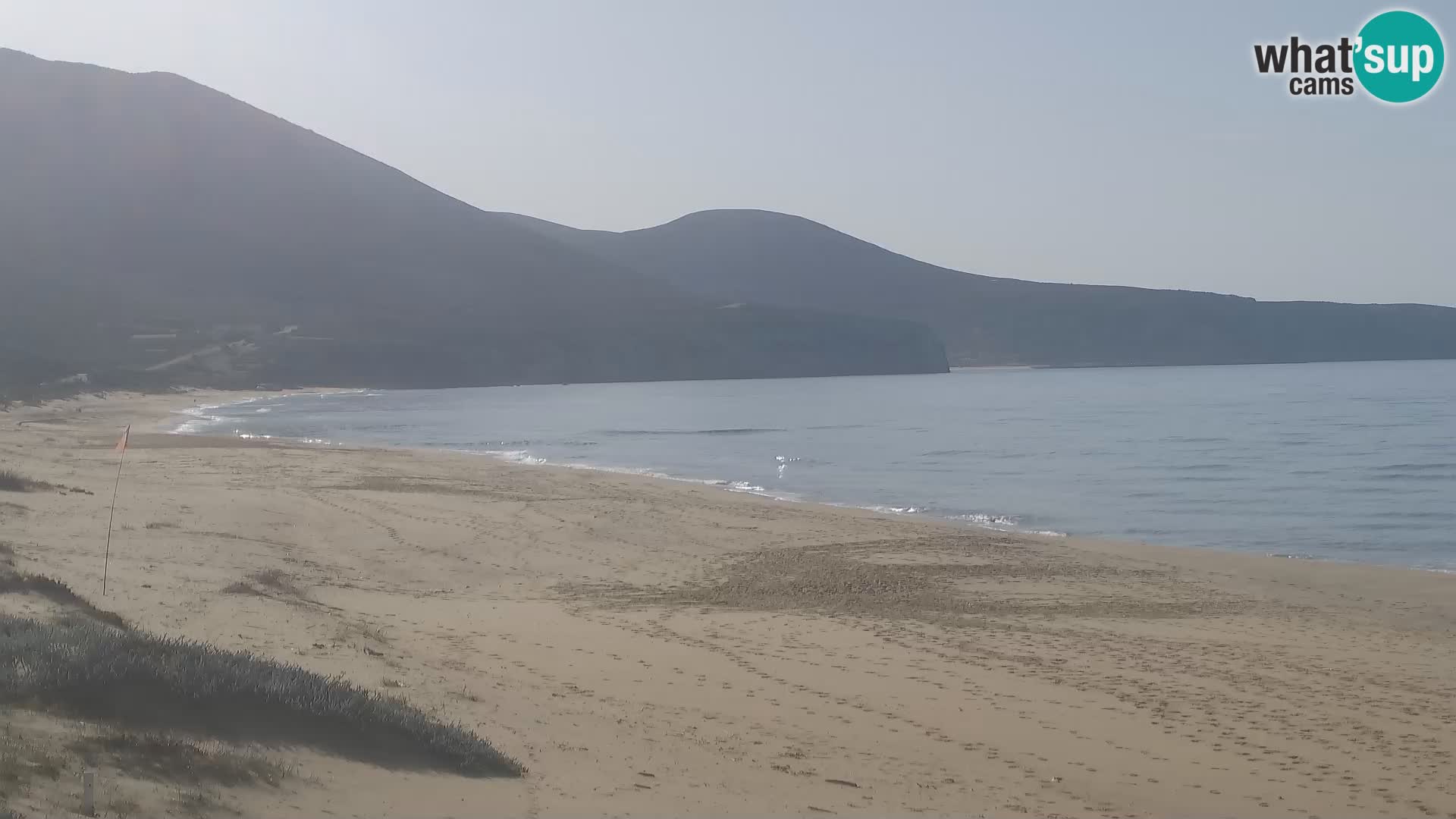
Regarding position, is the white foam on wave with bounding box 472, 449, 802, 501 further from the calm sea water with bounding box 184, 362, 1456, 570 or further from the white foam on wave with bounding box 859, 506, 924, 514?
the white foam on wave with bounding box 859, 506, 924, 514

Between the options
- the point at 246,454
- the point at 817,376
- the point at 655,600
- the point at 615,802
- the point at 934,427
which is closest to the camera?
the point at 615,802

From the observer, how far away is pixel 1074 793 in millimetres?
5965

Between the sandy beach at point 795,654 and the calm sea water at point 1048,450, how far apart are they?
431 centimetres

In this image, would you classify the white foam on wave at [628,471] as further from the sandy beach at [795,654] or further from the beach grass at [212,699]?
the beach grass at [212,699]

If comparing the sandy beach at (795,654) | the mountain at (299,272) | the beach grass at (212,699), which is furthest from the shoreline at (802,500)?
the mountain at (299,272)

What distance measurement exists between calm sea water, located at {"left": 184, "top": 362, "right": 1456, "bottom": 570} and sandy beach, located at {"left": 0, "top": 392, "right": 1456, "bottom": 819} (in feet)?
14.1

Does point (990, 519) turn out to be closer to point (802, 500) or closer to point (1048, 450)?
point (802, 500)

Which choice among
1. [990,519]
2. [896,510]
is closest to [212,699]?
[990,519]

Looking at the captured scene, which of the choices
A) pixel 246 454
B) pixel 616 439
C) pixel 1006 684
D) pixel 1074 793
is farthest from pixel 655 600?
pixel 616 439

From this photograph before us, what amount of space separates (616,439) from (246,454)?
52.7 ft

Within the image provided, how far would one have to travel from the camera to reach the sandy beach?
5801mm

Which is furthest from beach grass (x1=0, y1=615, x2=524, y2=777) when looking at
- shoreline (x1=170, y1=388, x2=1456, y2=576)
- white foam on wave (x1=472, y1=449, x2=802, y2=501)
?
white foam on wave (x1=472, y1=449, x2=802, y2=501)

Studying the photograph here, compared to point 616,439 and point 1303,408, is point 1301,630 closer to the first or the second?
point 616,439

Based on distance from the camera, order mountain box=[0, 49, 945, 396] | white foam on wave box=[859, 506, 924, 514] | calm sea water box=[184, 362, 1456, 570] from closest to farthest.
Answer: calm sea water box=[184, 362, 1456, 570] → white foam on wave box=[859, 506, 924, 514] → mountain box=[0, 49, 945, 396]
